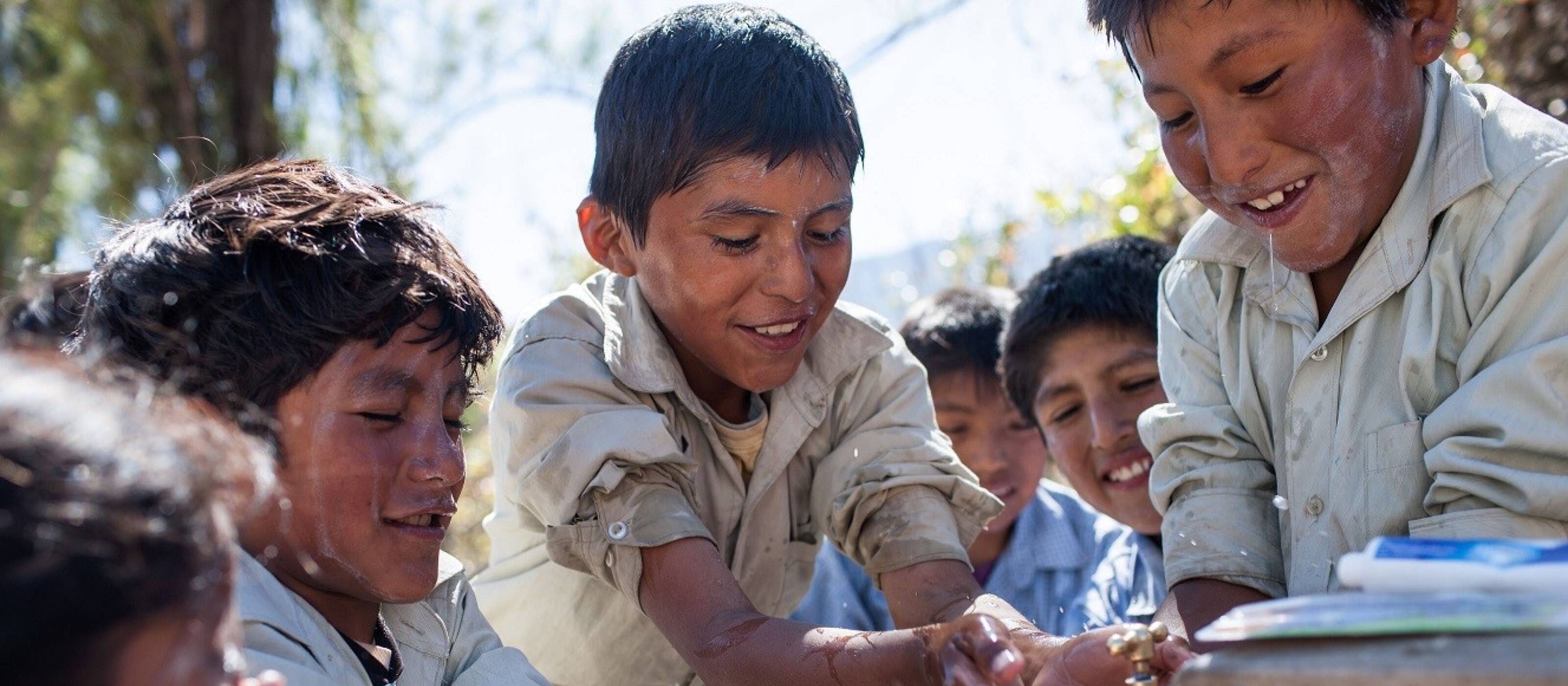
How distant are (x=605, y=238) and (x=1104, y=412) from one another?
1478 millimetres

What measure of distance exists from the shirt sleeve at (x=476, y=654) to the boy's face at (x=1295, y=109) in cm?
155

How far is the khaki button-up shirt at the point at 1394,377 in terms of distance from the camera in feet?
7.79

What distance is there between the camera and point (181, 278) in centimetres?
255

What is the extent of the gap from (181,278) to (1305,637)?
189 centimetres

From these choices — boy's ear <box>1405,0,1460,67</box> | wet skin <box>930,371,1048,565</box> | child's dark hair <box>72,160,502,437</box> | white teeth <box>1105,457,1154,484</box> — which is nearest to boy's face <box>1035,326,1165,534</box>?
white teeth <box>1105,457,1154,484</box>

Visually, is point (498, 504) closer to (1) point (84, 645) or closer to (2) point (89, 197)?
(1) point (84, 645)

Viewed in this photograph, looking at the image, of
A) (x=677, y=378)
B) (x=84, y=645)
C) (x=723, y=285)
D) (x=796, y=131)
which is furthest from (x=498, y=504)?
(x=84, y=645)

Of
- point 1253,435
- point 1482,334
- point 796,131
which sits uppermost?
point 796,131

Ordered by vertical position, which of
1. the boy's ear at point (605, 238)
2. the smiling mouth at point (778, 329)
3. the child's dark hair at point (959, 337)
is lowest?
the child's dark hair at point (959, 337)

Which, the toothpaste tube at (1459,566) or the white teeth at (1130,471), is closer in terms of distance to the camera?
the toothpaste tube at (1459,566)

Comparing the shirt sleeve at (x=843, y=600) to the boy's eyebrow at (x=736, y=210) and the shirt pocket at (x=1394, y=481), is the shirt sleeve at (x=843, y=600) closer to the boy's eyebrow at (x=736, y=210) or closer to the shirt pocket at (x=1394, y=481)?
the boy's eyebrow at (x=736, y=210)

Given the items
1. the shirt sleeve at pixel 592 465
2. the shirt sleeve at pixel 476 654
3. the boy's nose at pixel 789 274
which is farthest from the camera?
the boy's nose at pixel 789 274

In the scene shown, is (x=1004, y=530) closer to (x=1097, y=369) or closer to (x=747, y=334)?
(x=1097, y=369)

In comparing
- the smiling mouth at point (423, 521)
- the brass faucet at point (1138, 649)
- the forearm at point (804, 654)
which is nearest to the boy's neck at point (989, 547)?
the forearm at point (804, 654)
